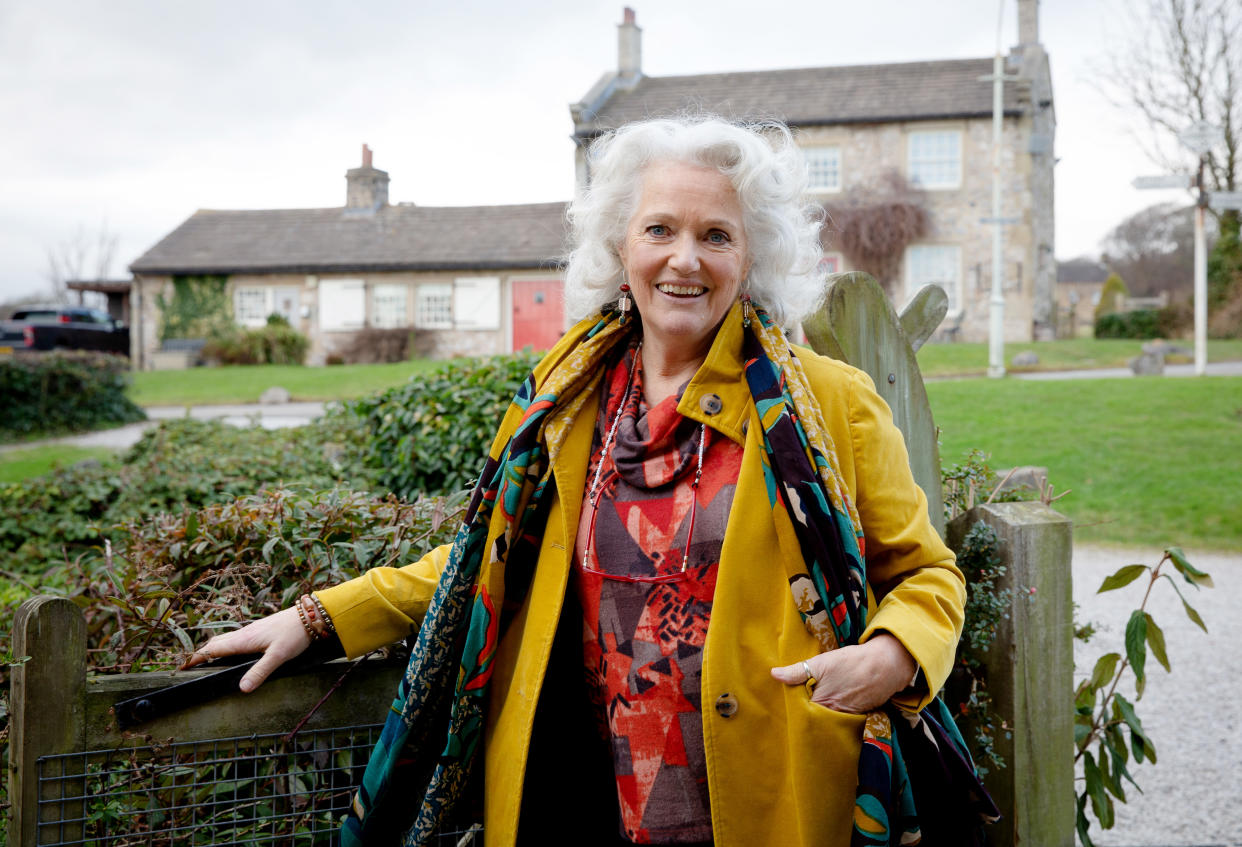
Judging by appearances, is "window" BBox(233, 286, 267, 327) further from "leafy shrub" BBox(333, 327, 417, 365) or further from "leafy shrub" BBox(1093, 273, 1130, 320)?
"leafy shrub" BBox(1093, 273, 1130, 320)

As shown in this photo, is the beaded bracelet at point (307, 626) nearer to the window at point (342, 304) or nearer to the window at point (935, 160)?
the window at point (935, 160)

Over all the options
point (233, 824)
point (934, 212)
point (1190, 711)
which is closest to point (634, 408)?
point (233, 824)

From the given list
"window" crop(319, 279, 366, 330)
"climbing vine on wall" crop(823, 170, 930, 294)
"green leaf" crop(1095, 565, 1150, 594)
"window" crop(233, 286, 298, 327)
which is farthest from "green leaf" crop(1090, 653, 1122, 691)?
"window" crop(233, 286, 298, 327)

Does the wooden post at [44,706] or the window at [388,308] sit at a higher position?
the window at [388,308]

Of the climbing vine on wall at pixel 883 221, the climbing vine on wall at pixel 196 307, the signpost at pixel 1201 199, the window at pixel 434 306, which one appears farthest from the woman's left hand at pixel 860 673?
the climbing vine on wall at pixel 196 307

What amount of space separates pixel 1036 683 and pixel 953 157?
2403cm

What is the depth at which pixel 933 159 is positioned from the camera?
79.2 ft

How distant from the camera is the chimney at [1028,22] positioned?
2475 centimetres

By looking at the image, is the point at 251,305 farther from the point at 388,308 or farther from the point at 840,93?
the point at 840,93

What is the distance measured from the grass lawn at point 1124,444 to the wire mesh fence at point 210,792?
19.6 feet

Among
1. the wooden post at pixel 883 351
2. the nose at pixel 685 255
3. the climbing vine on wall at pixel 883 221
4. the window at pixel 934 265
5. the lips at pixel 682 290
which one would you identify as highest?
the climbing vine on wall at pixel 883 221

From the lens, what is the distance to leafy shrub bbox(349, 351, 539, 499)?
5.46 m

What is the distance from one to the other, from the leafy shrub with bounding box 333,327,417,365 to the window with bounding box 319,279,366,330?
588mm

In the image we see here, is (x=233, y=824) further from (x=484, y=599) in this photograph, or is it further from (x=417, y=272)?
(x=417, y=272)
